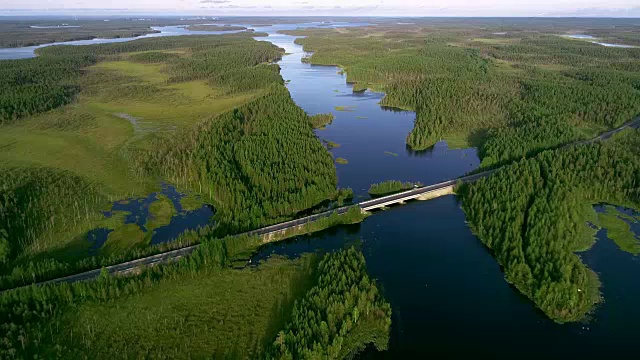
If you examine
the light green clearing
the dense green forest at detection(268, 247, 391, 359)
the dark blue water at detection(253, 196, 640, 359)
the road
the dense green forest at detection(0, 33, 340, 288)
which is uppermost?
the dense green forest at detection(0, 33, 340, 288)

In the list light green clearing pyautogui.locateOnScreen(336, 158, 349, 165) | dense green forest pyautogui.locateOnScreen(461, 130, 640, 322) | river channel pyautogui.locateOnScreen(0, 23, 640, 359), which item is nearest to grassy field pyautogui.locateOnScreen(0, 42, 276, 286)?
river channel pyautogui.locateOnScreen(0, 23, 640, 359)

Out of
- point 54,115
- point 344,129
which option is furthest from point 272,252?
point 54,115

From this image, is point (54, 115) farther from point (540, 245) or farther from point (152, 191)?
point (540, 245)

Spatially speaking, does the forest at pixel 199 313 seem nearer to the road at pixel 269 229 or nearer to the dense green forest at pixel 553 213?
the road at pixel 269 229

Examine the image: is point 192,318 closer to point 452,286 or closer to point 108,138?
point 452,286

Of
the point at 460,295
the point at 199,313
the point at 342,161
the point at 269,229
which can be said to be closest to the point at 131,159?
the point at 342,161

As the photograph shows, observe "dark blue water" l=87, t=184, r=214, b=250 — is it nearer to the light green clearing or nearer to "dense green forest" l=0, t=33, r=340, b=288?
"dense green forest" l=0, t=33, r=340, b=288

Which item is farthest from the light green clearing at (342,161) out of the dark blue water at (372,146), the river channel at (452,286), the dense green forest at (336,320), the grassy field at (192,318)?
the dense green forest at (336,320)
